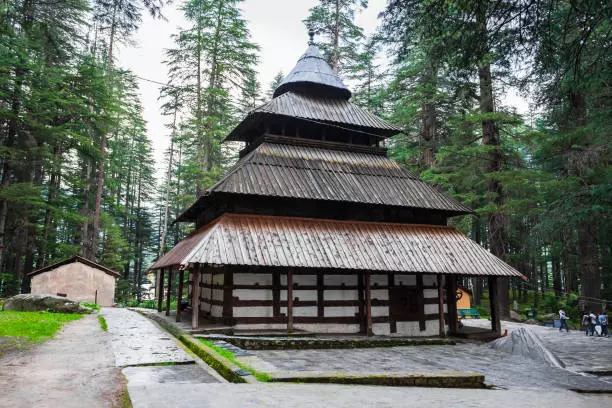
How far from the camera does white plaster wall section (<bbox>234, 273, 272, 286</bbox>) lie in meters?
14.7

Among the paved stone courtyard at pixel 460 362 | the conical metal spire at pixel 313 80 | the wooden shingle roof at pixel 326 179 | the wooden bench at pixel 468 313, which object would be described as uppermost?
the conical metal spire at pixel 313 80

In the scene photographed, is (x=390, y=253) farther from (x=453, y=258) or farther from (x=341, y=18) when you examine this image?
(x=341, y=18)

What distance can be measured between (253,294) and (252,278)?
58 centimetres

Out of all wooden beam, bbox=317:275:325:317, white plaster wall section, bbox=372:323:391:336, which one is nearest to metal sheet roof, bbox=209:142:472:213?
wooden beam, bbox=317:275:325:317

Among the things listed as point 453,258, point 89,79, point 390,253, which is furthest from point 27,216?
point 453,258

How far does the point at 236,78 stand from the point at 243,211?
68.1 feet

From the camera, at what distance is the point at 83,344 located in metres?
10.9

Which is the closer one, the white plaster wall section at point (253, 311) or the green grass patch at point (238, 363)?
the green grass patch at point (238, 363)

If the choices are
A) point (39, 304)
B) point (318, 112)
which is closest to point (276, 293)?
point (318, 112)

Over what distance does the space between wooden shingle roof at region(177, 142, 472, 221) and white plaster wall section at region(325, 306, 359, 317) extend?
4163mm

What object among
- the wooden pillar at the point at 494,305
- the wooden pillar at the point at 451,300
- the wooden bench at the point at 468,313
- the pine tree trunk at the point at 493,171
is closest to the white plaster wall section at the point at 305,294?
the wooden pillar at the point at 451,300

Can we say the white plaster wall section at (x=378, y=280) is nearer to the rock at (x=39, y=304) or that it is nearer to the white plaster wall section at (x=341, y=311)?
the white plaster wall section at (x=341, y=311)

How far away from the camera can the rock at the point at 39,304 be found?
749 inches

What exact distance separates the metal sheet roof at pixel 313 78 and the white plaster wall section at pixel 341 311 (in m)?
11.4
